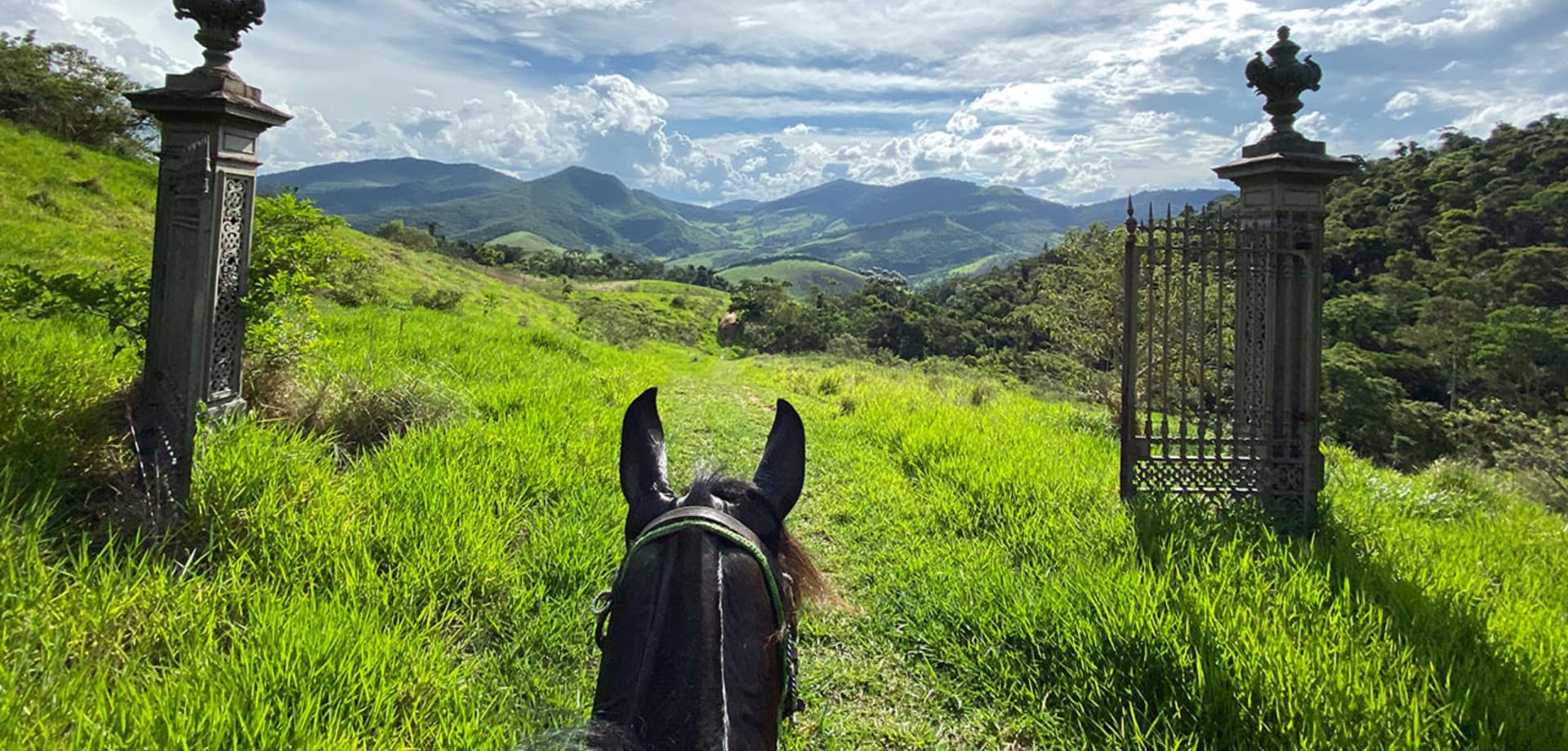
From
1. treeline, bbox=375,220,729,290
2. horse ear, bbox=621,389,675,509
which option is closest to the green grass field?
horse ear, bbox=621,389,675,509

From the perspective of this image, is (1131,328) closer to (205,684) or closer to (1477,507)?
Answer: (1477,507)

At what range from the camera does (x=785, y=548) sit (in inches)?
72.7

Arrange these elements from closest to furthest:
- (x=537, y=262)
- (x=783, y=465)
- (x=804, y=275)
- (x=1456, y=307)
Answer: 1. (x=783, y=465)
2. (x=1456, y=307)
3. (x=537, y=262)
4. (x=804, y=275)

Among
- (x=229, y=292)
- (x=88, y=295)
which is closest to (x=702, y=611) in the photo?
(x=229, y=292)

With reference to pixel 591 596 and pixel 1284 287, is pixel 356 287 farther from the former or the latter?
pixel 1284 287

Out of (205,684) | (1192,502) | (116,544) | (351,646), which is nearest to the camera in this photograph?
(205,684)

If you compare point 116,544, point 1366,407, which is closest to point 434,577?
point 116,544

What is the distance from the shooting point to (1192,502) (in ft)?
16.9

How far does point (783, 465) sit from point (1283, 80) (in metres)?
5.72

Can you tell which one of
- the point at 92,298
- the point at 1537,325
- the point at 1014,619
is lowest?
the point at 1014,619

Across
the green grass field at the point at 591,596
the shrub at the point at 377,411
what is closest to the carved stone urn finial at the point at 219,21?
the green grass field at the point at 591,596

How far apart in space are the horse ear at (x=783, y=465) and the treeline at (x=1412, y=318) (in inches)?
384

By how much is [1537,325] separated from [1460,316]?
337 centimetres

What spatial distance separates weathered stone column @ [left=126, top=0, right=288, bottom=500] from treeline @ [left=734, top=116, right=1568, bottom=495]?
10122 mm
